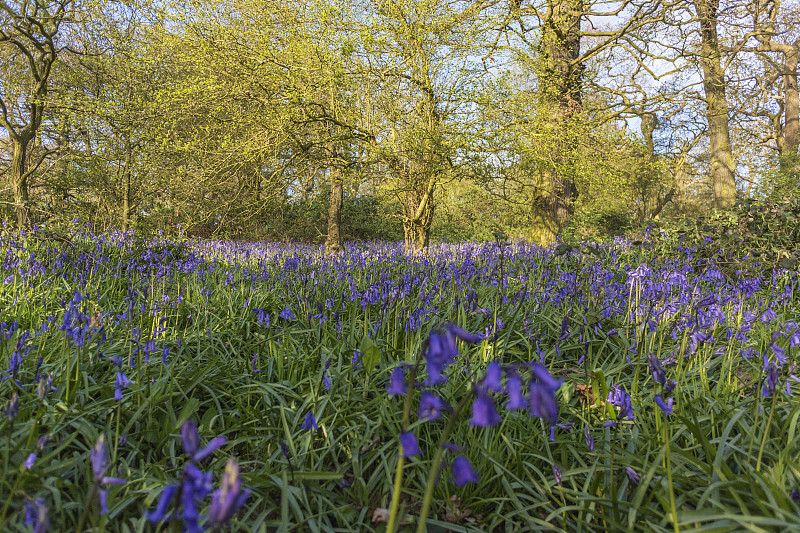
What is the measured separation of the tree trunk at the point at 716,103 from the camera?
1028 centimetres

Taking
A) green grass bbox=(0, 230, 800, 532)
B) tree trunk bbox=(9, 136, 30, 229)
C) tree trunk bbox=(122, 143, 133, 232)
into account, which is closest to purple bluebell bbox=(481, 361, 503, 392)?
green grass bbox=(0, 230, 800, 532)

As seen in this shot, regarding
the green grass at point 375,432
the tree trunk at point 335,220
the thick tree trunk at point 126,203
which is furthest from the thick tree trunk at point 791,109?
the thick tree trunk at point 126,203

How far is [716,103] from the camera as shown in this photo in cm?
1230

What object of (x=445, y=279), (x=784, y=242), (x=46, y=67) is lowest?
(x=445, y=279)

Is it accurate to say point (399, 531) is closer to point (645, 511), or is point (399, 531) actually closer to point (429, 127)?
point (645, 511)

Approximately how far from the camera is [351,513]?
1.71m

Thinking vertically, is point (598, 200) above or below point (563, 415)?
above

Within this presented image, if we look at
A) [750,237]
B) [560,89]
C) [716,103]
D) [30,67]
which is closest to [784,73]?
[716,103]

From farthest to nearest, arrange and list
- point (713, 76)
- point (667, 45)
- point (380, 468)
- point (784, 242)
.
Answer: point (713, 76) < point (667, 45) < point (784, 242) < point (380, 468)

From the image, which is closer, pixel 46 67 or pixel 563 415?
pixel 563 415

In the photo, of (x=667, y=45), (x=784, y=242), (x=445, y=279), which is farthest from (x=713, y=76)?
(x=445, y=279)

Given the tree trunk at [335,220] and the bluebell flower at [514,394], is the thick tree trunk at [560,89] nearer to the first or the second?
the tree trunk at [335,220]

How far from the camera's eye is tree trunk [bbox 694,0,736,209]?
1028 cm

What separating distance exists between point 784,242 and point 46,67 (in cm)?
1219
